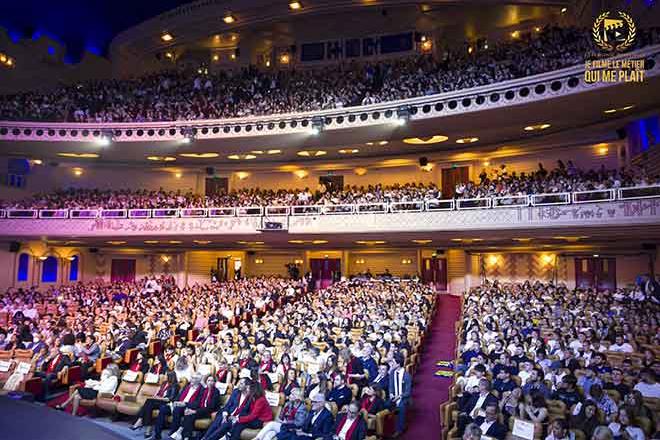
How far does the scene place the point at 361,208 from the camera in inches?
722

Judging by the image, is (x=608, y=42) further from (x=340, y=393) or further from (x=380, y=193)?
(x=340, y=393)

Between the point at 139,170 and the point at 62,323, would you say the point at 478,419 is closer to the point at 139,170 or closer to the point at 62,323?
the point at 62,323

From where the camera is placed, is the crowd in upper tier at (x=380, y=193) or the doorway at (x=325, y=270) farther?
the doorway at (x=325, y=270)

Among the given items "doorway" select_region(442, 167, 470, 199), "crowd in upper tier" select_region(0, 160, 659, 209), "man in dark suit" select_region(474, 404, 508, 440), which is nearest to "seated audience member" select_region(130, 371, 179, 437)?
"man in dark suit" select_region(474, 404, 508, 440)

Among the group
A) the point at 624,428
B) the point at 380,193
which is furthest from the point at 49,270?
the point at 624,428

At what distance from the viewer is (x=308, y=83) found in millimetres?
22500

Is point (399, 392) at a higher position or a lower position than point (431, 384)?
higher

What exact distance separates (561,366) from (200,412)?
5.86 meters

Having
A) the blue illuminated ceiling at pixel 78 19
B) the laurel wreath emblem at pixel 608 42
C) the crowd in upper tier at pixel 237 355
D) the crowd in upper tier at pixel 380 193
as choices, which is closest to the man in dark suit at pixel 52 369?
the crowd in upper tier at pixel 237 355

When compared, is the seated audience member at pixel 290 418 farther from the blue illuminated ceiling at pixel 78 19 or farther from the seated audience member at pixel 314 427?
the blue illuminated ceiling at pixel 78 19

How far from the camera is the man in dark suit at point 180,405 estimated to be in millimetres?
8219

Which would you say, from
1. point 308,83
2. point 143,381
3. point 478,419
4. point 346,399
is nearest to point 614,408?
point 478,419

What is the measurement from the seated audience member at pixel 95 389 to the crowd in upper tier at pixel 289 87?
1268 centimetres

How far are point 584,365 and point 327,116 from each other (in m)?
12.5
